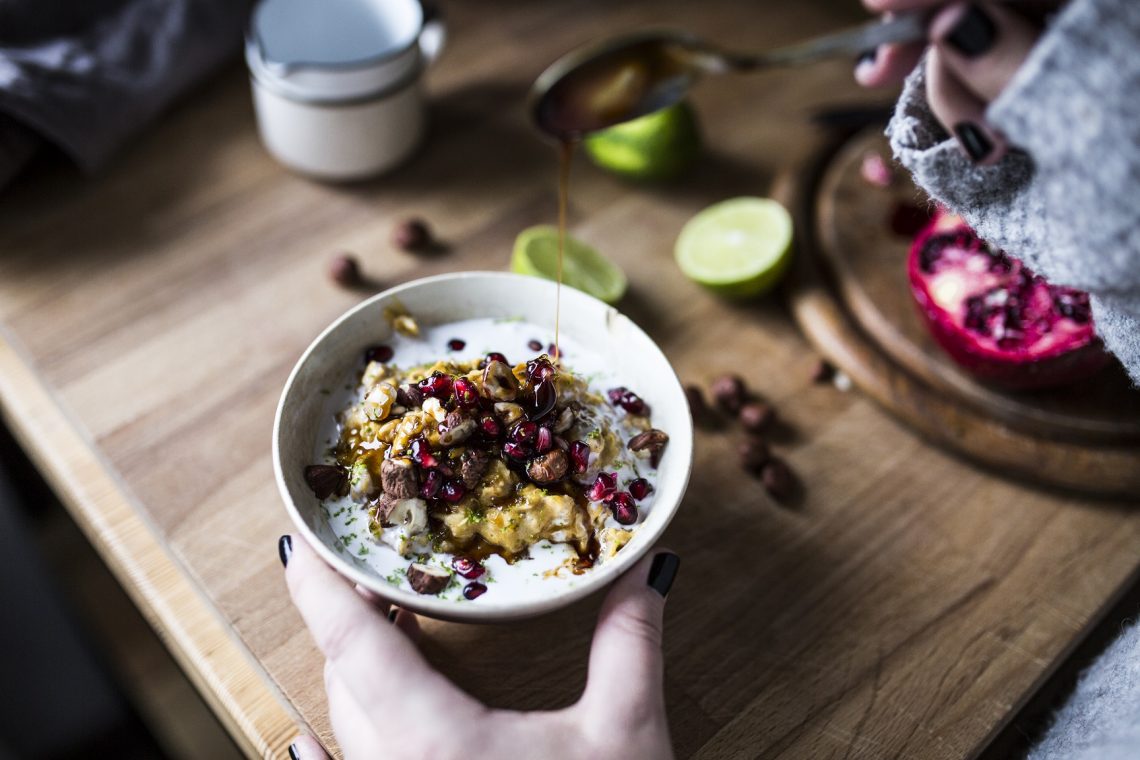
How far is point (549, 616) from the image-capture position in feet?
4.69

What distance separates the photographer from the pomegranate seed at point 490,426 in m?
1.25

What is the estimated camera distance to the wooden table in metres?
1.38

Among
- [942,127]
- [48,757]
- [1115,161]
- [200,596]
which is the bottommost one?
[48,757]

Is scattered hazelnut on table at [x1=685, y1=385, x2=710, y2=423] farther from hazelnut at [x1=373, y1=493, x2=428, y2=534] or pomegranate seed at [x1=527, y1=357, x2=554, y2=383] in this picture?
hazelnut at [x1=373, y1=493, x2=428, y2=534]

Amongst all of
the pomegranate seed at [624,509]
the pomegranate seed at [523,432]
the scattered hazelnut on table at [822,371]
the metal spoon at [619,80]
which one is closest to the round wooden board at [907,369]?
the scattered hazelnut on table at [822,371]

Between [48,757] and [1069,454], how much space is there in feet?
6.75

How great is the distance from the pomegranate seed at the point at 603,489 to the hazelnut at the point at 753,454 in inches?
15.0

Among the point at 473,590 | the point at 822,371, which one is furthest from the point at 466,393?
the point at 822,371

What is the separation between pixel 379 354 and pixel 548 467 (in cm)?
37

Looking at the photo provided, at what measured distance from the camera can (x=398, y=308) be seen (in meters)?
1.47

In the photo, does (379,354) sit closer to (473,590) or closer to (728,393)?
(473,590)

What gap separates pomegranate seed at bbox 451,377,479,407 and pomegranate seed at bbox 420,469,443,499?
98mm

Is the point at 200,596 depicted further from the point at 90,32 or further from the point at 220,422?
the point at 90,32

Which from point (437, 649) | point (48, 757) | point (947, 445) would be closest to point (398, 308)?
point (437, 649)
